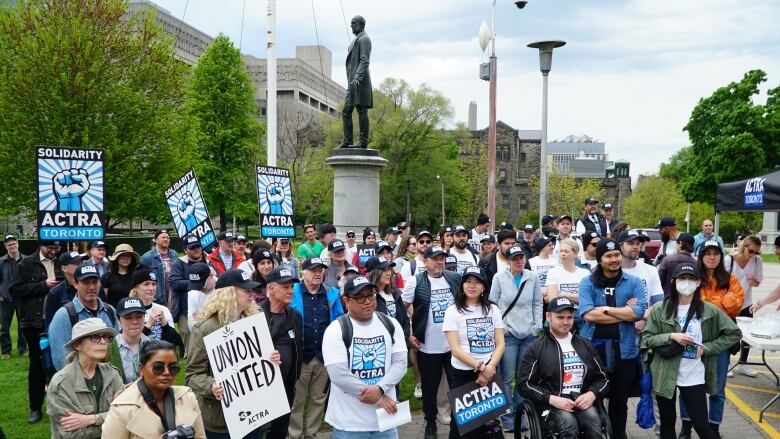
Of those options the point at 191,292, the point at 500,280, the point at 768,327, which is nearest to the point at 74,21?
the point at 191,292

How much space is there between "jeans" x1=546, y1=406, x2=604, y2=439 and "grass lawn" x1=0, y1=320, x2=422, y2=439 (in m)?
2.94

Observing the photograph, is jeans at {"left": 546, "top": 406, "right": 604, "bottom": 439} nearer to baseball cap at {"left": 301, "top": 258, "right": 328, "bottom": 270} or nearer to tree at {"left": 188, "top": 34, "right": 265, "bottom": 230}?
baseball cap at {"left": 301, "top": 258, "right": 328, "bottom": 270}

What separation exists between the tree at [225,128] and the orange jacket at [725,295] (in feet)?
131

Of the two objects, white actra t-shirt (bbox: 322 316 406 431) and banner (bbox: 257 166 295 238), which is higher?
banner (bbox: 257 166 295 238)

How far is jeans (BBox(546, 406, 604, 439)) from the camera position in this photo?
496 cm

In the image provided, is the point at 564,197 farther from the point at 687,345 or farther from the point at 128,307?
the point at 128,307

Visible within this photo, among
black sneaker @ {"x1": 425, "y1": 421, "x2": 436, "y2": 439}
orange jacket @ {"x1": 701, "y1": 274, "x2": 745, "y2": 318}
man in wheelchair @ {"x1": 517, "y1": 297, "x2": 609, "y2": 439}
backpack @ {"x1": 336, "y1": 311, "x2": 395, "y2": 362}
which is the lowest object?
black sneaker @ {"x1": 425, "y1": 421, "x2": 436, "y2": 439}

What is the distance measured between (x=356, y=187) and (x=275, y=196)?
3.83m

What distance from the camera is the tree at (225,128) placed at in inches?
1734

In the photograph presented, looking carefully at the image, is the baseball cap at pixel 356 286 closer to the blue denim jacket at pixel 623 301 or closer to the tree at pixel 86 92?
the blue denim jacket at pixel 623 301

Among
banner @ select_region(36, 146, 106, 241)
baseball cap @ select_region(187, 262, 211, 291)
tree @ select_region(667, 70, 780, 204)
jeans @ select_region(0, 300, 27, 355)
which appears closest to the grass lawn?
jeans @ select_region(0, 300, 27, 355)

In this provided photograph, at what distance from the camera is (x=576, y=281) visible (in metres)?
7.18

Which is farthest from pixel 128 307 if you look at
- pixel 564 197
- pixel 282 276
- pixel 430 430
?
pixel 564 197

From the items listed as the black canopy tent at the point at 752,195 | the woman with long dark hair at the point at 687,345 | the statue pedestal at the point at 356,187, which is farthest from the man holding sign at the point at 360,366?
the statue pedestal at the point at 356,187
